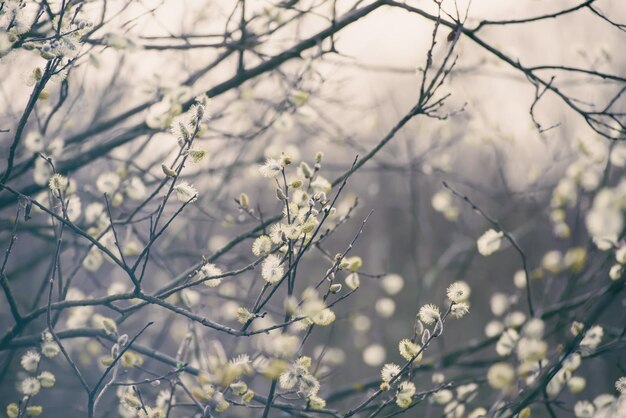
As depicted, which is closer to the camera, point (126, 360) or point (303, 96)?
point (126, 360)

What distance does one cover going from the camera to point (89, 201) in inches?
132

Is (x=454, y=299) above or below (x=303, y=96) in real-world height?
below

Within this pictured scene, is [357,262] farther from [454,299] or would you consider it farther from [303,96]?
[303,96]

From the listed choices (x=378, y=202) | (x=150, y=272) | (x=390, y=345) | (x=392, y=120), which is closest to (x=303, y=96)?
(x=392, y=120)

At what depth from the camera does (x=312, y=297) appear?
1872 millimetres

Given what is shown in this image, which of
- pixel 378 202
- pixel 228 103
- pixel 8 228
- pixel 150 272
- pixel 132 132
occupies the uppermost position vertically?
pixel 378 202

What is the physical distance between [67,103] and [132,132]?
1.11m

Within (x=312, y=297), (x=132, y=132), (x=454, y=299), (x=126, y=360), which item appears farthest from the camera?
(x=132, y=132)

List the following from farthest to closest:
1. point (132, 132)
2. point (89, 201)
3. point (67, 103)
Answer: point (67, 103), point (89, 201), point (132, 132)

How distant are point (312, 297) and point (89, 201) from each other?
6.80 feet

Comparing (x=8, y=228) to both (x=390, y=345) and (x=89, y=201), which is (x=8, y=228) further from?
(x=390, y=345)

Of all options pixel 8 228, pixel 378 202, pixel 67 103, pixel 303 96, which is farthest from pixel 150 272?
pixel 378 202

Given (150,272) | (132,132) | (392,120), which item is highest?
(392,120)

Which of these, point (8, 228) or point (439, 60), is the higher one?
point (439, 60)
